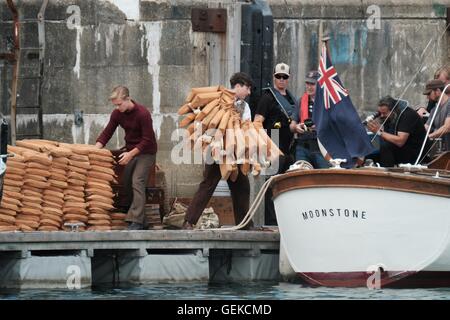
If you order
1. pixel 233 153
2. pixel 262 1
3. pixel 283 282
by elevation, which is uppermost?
pixel 262 1

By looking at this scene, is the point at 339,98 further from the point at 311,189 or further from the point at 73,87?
the point at 73,87

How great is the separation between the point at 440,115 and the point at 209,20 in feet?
12.0

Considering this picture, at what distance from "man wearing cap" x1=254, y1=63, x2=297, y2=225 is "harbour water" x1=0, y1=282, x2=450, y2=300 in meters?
2.23

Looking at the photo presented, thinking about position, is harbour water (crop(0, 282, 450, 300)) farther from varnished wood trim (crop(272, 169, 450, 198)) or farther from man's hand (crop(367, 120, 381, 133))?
man's hand (crop(367, 120, 381, 133))

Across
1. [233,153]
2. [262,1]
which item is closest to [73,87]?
[262,1]

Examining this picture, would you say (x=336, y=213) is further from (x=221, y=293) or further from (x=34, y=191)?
(x=34, y=191)

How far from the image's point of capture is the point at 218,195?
22.9 meters

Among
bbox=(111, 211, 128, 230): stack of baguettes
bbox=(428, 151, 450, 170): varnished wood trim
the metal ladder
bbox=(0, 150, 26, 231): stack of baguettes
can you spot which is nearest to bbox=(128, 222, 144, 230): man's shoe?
bbox=(111, 211, 128, 230): stack of baguettes

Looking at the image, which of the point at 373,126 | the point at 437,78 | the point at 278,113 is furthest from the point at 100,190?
the point at 437,78

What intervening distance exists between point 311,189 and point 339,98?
1.36m

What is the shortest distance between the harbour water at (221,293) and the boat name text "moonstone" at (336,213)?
757 millimetres

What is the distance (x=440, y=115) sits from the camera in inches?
838

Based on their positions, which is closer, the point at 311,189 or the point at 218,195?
the point at 311,189
